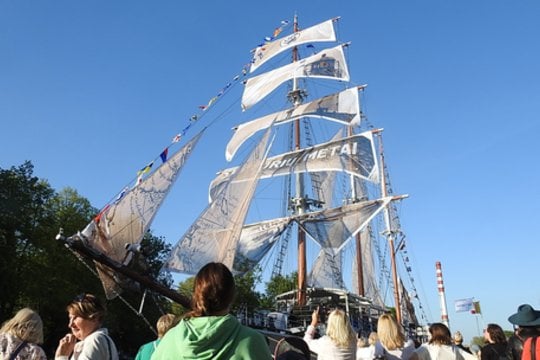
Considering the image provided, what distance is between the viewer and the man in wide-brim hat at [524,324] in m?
4.07

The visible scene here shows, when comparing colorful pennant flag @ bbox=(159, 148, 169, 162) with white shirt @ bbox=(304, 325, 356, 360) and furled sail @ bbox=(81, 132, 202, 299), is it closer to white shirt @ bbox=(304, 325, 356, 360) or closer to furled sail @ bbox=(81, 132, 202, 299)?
furled sail @ bbox=(81, 132, 202, 299)

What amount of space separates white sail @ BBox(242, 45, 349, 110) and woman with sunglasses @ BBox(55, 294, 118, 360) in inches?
1526

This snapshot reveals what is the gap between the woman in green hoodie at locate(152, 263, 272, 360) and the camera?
6.66 feet

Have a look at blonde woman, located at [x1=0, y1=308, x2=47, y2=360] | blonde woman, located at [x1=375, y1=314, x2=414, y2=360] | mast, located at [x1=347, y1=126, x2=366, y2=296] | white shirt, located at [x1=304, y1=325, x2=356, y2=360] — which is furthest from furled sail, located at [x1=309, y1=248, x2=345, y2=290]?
blonde woman, located at [x1=0, y1=308, x2=47, y2=360]

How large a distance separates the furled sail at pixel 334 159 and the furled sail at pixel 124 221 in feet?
59.2

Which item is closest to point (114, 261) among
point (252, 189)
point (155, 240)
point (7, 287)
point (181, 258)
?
point (181, 258)

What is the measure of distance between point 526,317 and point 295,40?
44.0 m

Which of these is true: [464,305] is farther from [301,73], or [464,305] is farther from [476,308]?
[301,73]

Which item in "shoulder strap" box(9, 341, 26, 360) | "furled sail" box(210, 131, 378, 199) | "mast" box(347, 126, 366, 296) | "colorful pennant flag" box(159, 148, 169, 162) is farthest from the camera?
"mast" box(347, 126, 366, 296)

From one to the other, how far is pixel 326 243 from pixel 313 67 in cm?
1625

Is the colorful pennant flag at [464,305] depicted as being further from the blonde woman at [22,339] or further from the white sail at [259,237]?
the blonde woman at [22,339]

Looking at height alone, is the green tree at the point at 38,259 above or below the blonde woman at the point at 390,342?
above

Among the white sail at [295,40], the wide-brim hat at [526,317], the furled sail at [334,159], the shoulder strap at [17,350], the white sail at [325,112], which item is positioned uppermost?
the white sail at [295,40]

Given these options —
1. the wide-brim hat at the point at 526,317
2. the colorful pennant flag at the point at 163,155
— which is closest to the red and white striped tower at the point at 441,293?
the colorful pennant flag at the point at 163,155
